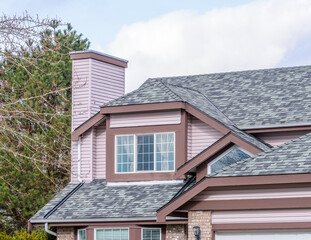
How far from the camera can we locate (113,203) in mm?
21953

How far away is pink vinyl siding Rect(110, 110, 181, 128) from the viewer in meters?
22.5

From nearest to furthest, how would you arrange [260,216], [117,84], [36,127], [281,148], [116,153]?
[260,216] → [281,148] → [116,153] → [117,84] → [36,127]

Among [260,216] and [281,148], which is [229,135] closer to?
[281,148]

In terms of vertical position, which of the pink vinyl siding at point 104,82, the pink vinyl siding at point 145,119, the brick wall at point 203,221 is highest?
the pink vinyl siding at point 104,82

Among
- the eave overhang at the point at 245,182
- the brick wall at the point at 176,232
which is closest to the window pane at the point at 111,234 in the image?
the brick wall at the point at 176,232

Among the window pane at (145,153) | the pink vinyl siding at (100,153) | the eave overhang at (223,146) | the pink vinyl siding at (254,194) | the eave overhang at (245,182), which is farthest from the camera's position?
the pink vinyl siding at (100,153)

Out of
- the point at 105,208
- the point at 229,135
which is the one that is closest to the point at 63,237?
the point at 105,208

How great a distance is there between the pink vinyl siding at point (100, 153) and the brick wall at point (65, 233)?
2.61 metres

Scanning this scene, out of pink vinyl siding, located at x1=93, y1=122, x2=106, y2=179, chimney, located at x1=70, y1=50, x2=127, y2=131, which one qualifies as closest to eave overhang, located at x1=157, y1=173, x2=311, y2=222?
pink vinyl siding, located at x1=93, y1=122, x2=106, y2=179

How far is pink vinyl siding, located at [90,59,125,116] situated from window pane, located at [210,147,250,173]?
6634 mm

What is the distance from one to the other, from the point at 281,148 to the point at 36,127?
20.0 m

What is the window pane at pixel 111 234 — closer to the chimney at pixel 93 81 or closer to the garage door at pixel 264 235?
the chimney at pixel 93 81

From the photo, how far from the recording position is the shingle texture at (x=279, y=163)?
15.2m

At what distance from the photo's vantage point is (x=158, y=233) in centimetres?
2111
